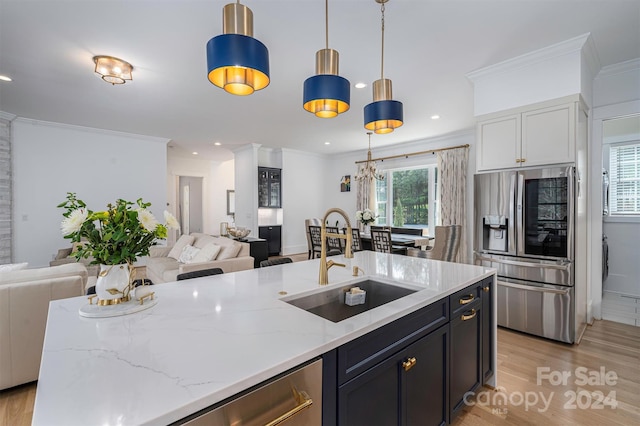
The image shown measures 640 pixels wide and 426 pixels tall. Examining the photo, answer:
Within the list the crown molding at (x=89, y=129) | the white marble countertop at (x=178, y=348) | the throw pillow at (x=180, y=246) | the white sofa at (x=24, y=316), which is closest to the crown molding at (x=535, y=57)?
the white marble countertop at (x=178, y=348)

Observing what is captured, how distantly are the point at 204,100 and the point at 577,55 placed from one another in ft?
13.9

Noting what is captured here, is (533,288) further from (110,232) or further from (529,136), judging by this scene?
(110,232)

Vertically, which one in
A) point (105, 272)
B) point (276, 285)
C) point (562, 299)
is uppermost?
point (105, 272)

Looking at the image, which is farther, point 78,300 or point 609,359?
point 609,359

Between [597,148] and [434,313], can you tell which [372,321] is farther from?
[597,148]

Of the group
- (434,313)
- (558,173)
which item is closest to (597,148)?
(558,173)

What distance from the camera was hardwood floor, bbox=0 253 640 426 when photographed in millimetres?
1850

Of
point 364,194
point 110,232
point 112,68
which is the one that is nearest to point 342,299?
point 110,232

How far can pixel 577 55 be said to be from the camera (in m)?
2.68

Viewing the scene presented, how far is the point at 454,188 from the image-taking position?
5.81 m

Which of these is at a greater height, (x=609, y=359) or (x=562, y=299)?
(x=562, y=299)

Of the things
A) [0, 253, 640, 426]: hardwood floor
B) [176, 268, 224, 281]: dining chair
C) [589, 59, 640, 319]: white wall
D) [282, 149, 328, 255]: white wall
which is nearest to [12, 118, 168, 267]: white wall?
[282, 149, 328, 255]: white wall

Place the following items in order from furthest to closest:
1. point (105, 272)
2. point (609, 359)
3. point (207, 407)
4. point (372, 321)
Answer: point (609, 359) < point (105, 272) < point (372, 321) < point (207, 407)

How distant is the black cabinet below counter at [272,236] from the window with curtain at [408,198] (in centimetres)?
260
